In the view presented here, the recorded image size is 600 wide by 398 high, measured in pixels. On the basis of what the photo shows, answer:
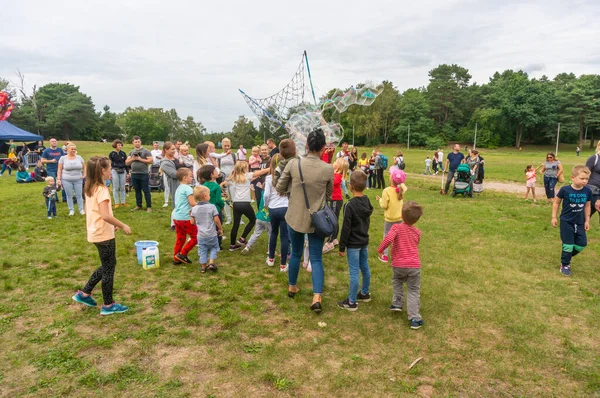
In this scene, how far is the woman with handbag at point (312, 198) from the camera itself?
14.2 ft

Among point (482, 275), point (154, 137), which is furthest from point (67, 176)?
point (154, 137)

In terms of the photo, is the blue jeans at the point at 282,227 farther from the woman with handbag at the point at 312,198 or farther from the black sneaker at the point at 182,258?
the black sneaker at the point at 182,258

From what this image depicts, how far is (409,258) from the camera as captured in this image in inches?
167

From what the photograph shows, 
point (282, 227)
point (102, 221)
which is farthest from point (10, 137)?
point (282, 227)

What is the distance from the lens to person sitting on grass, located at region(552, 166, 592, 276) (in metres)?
5.61

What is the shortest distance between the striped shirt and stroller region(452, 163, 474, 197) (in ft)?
33.4

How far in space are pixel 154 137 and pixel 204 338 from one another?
321 ft

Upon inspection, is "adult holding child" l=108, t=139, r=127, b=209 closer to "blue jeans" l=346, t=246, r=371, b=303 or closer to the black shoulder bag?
the black shoulder bag

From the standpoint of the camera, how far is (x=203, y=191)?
581cm

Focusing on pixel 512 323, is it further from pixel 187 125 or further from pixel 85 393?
pixel 187 125

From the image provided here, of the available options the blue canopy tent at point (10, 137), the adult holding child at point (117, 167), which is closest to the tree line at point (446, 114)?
the blue canopy tent at point (10, 137)

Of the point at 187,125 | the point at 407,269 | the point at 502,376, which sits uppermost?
the point at 187,125

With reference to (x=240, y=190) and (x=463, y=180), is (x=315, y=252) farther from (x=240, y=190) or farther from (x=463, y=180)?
(x=463, y=180)

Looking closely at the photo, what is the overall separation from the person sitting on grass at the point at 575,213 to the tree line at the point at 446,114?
2168 inches
